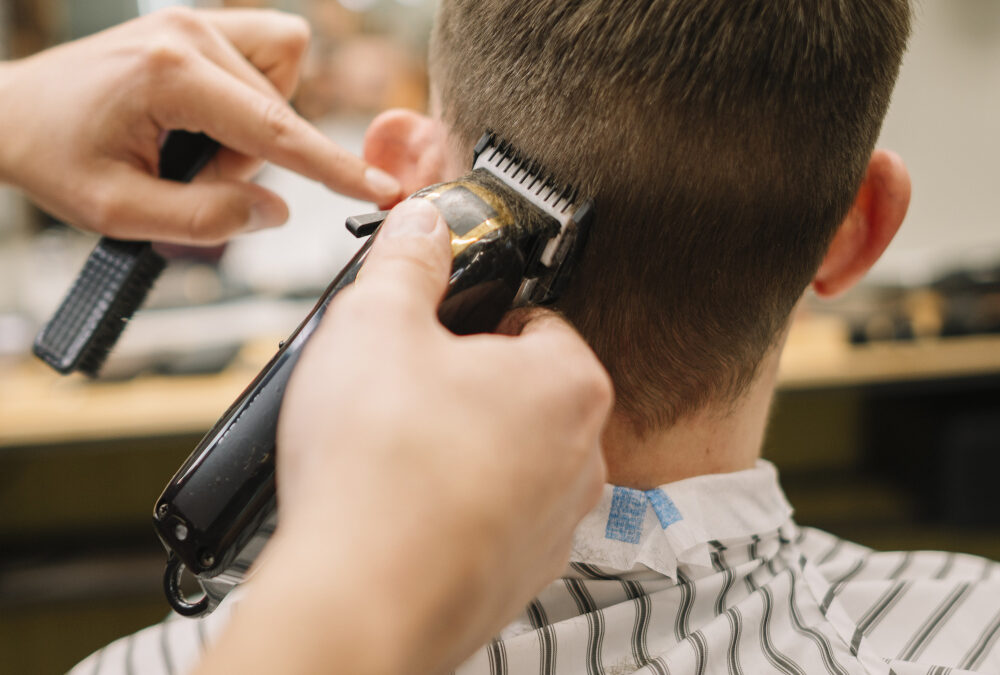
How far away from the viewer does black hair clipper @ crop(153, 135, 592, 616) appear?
0.59 meters

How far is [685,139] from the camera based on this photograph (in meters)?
0.65

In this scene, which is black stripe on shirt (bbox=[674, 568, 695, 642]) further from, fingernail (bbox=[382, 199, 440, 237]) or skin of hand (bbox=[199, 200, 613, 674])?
fingernail (bbox=[382, 199, 440, 237])

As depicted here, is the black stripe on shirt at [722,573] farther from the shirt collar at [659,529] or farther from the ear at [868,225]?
the ear at [868,225]

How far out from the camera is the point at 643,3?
630mm

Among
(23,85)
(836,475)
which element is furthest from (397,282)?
(836,475)

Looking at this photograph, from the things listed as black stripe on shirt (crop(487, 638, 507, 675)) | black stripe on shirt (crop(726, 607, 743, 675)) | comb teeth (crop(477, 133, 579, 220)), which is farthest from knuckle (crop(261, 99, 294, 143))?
black stripe on shirt (crop(726, 607, 743, 675))

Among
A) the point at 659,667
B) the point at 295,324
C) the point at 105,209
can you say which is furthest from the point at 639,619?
the point at 295,324

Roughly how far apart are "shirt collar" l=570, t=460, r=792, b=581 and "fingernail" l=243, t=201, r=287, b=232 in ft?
1.96

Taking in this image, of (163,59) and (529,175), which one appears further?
(163,59)

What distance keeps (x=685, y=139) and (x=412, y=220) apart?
0.82 feet

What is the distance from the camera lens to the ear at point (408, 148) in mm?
858

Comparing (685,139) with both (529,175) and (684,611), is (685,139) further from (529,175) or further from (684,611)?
(684,611)

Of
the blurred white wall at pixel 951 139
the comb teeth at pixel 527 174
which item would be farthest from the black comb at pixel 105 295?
the blurred white wall at pixel 951 139

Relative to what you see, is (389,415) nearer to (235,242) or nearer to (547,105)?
(547,105)
